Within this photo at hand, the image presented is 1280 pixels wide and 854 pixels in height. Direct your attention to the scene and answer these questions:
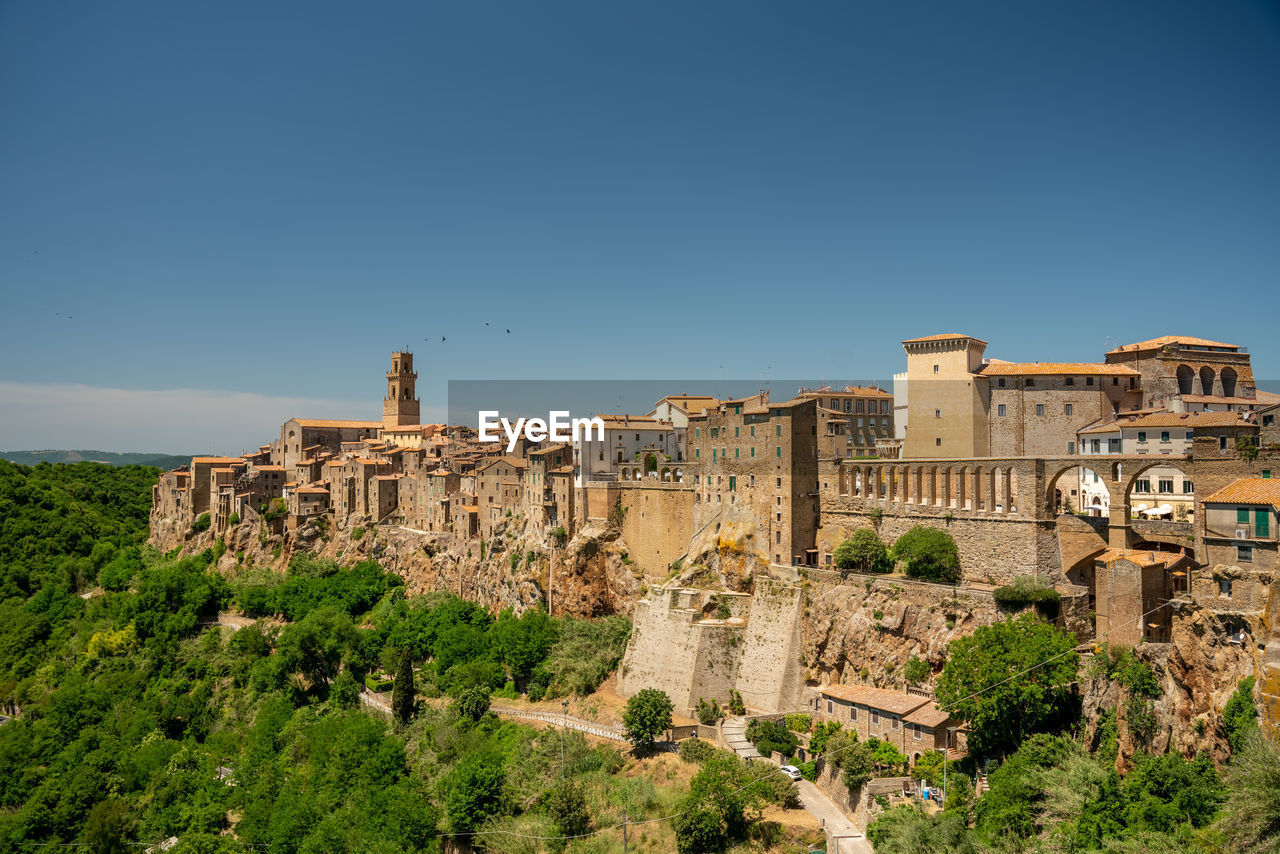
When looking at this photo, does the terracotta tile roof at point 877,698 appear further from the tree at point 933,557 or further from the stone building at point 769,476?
the stone building at point 769,476

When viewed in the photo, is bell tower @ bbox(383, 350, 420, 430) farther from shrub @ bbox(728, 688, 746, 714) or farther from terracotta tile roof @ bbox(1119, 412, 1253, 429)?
terracotta tile roof @ bbox(1119, 412, 1253, 429)

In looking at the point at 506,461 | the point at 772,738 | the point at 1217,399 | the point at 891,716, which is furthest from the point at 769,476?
the point at 1217,399

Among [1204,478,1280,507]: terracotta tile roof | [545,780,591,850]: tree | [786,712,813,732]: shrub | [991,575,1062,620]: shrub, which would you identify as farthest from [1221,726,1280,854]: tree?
[545,780,591,850]: tree

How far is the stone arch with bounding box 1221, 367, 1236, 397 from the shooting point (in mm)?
43406

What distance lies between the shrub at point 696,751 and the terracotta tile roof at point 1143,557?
16.2 m

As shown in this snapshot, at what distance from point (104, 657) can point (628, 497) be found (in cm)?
3896

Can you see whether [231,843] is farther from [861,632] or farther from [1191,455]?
[1191,455]

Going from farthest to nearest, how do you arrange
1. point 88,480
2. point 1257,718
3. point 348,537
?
point 88,480 → point 348,537 → point 1257,718

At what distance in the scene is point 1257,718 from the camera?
2242 centimetres

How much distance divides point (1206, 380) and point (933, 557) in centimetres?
2004

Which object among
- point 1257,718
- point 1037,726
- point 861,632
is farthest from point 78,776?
point 1257,718

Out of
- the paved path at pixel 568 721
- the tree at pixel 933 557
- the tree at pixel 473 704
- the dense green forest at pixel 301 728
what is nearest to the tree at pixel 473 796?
the dense green forest at pixel 301 728

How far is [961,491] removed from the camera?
119 ft

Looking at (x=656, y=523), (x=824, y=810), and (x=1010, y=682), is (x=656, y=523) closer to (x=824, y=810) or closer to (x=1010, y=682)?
(x=824, y=810)
